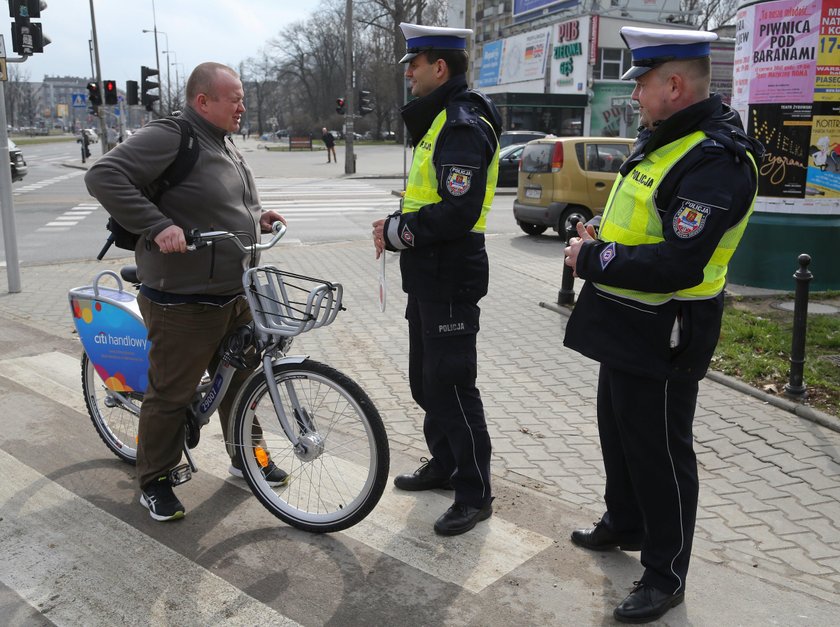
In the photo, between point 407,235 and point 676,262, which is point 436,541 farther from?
point 676,262

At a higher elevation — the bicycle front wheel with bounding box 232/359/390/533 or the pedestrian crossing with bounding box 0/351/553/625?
the bicycle front wheel with bounding box 232/359/390/533

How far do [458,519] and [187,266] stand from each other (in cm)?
162

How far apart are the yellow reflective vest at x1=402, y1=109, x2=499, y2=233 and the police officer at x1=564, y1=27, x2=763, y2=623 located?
53cm

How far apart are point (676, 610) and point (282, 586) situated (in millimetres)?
1482

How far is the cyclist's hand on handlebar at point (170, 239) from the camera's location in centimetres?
316

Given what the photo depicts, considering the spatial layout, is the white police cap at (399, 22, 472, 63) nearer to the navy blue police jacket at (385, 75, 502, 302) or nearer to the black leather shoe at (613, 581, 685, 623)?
the navy blue police jacket at (385, 75, 502, 302)

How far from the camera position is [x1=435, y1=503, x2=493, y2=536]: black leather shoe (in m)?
3.47

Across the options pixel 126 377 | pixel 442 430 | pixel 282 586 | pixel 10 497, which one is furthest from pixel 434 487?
pixel 10 497

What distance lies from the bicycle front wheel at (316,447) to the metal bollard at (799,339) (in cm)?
323

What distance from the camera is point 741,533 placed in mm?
3580

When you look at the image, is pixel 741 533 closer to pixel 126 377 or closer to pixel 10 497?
pixel 126 377

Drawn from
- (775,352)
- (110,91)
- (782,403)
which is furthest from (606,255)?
(110,91)

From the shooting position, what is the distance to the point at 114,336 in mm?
3959

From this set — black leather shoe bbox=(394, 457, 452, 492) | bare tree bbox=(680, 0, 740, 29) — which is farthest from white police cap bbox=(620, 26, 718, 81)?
bare tree bbox=(680, 0, 740, 29)
